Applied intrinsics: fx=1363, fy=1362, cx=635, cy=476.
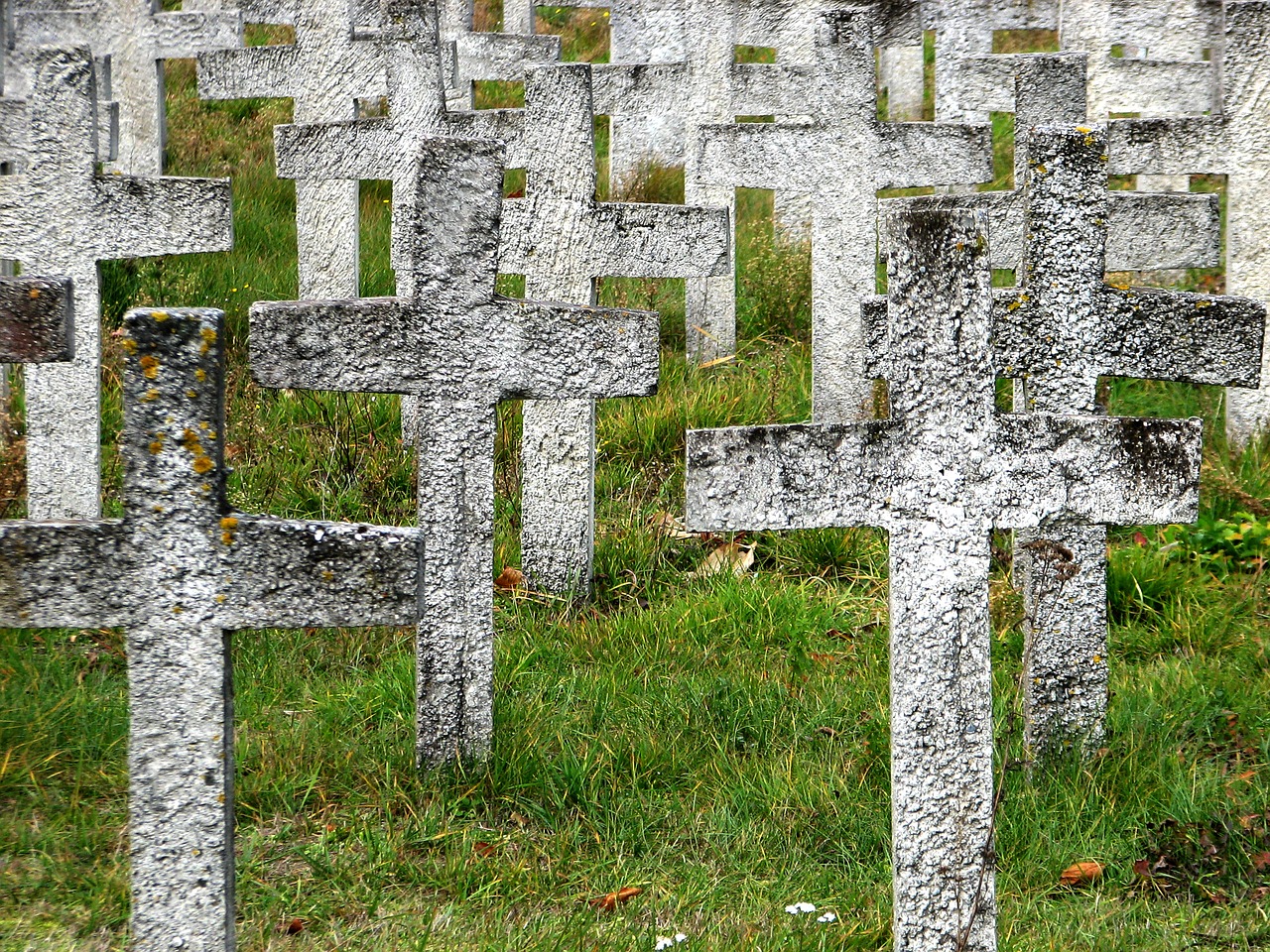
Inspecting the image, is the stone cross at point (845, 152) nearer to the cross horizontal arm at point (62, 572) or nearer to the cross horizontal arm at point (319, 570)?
the cross horizontal arm at point (319, 570)

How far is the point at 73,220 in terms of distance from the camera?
5.15 meters

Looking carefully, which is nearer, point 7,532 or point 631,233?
point 7,532

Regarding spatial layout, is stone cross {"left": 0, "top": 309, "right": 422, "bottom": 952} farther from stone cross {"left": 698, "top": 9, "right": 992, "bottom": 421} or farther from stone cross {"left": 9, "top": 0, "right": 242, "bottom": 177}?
stone cross {"left": 9, "top": 0, "right": 242, "bottom": 177}

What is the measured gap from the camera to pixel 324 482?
570cm

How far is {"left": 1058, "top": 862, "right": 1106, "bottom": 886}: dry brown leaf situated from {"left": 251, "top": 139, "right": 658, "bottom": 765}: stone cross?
64.7 inches

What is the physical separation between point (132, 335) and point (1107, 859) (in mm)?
2694

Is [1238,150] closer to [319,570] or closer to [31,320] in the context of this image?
[319,570]

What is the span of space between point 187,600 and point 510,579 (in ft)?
8.24

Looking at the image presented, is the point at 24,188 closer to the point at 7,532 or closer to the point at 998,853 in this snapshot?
the point at 7,532

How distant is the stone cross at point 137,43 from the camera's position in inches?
330

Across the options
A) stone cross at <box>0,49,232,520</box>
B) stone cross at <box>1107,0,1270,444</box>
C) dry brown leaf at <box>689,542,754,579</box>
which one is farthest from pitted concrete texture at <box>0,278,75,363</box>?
stone cross at <box>1107,0,1270,444</box>

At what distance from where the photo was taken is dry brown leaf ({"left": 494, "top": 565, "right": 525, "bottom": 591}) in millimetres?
5164

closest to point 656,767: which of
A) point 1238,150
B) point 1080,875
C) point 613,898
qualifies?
point 613,898

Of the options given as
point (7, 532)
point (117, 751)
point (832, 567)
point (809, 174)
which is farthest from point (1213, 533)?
point (7, 532)
